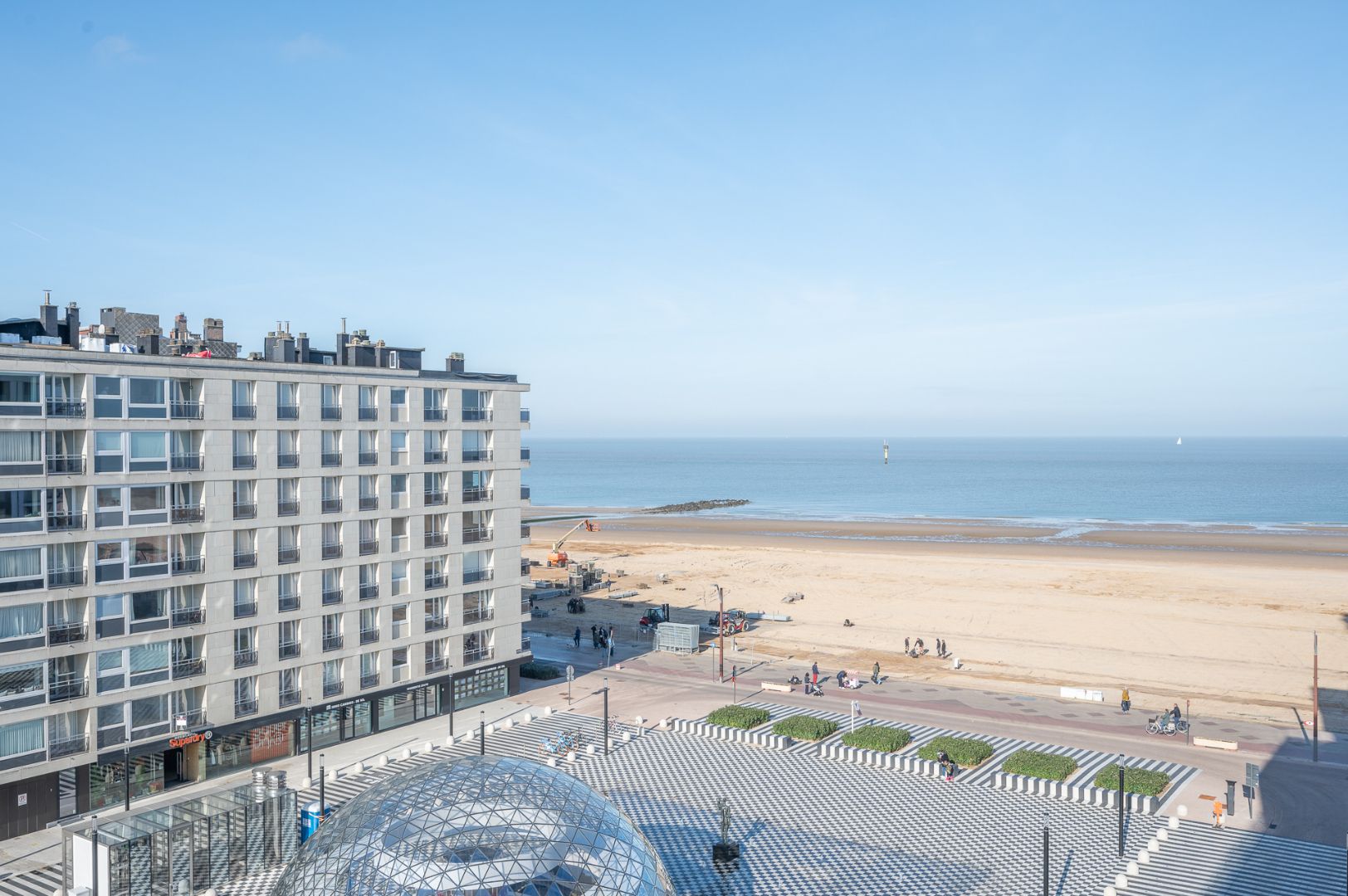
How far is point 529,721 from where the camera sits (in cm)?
4681

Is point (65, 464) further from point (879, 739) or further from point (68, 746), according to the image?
point (879, 739)

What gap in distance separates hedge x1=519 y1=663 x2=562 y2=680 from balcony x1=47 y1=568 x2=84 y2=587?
2401cm

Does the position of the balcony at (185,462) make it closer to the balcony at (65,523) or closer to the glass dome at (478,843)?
the balcony at (65,523)

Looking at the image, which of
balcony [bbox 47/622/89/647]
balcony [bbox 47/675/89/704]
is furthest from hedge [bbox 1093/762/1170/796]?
balcony [bbox 47/622/89/647]

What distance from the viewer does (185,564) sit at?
3859cm

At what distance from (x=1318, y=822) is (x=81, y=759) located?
42.9 m

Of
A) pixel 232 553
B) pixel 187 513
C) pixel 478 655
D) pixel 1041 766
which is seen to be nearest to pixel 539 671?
pixel 478 655

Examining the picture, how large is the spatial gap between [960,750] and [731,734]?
32.8 feet

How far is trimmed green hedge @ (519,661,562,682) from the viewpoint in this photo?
181 ft

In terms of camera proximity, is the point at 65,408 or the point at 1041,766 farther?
the point at 1041,766

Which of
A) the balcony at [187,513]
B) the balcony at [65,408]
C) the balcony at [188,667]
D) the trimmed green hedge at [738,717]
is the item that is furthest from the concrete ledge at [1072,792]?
the balcony at [65,408]

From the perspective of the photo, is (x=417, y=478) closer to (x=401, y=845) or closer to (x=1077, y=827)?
(x=401, y=845)

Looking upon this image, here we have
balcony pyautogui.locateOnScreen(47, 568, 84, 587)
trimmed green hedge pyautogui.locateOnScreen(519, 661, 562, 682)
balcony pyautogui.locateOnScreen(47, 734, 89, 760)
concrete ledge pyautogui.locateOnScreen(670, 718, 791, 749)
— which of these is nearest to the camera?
balcony pyautogui.locateOnScreen(47, 734, 89, 760)

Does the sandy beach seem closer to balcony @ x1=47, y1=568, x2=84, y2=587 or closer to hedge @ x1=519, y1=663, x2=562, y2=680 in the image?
hedge @ x1=519, y1=663, x2=562, y2=680
